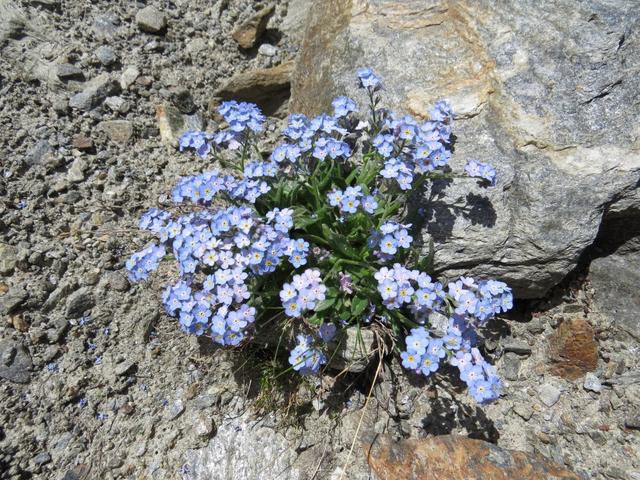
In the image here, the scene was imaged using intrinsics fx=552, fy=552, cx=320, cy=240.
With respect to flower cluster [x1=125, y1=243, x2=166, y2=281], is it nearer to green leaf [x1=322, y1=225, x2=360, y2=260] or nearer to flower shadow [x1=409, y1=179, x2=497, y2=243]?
green leaf [x1=322, y1=225, x2=360, y2=260]

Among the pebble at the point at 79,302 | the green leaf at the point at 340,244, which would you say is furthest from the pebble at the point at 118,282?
the green leaf at the point at 340,244

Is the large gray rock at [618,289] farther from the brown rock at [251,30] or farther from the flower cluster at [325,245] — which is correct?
the brown rock at [251,30]

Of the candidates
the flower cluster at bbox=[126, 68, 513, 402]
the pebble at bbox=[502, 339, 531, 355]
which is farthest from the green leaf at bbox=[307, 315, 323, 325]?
the pebble at bbox=[502, 339, 531, 355]

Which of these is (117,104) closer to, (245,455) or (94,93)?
(94,93)

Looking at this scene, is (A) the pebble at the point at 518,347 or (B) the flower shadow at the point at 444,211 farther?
(A) the pebble at the point at 518,347

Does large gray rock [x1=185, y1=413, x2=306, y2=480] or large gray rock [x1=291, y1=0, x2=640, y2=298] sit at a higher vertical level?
large gray rock [x1=291, y1=0, x2=640, y2=298]

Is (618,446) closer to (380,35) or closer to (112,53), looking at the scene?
(380,35)
